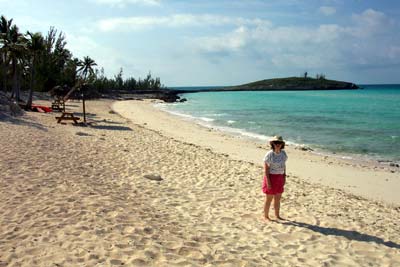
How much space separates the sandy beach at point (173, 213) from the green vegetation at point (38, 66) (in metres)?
13.5

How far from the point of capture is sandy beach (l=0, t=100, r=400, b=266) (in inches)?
193

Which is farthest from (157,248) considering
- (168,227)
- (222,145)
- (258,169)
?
(222,145)

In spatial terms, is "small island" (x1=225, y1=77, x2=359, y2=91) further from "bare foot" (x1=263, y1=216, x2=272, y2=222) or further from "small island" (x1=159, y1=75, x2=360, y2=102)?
"bare foot" (x1=263, y1=216, x2=272, y2=222)

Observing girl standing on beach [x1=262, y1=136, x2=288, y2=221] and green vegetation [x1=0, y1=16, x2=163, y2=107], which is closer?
girl standing on beach [x1=262, y1=136, x2=288, y2=221]

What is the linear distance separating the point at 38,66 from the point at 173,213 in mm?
52240

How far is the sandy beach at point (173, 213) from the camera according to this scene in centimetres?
490

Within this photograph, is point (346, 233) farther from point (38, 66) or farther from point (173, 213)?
point (38, 66)

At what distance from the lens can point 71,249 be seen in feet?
15.4

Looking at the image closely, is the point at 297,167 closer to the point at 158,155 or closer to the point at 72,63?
the point at 158,155

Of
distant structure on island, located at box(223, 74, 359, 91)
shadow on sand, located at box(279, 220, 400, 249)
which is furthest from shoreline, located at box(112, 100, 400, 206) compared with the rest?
distant structure on island, located at box(223, 74, 359, 91)

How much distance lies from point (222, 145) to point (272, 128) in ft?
33.5

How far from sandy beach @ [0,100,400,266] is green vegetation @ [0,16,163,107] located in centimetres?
1353

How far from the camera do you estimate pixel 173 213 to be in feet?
22.1

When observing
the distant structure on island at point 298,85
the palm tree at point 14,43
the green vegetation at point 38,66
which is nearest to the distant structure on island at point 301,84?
the distant structure on island at point 298,85
